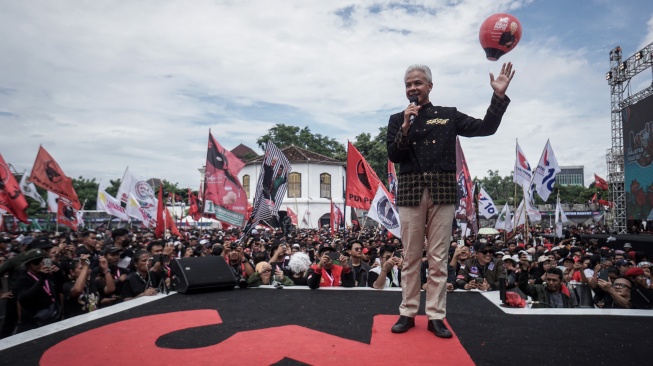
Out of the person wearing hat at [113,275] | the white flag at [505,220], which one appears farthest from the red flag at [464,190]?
the person wearing hat at [113,275]

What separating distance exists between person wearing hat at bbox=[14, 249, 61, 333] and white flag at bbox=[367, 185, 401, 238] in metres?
7.22

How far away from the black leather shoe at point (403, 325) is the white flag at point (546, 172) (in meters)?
13.3

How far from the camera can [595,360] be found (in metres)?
2.42

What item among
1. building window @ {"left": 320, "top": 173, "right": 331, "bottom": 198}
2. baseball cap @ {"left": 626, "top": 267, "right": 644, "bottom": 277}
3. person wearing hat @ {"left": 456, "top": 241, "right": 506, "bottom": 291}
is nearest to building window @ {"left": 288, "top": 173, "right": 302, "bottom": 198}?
building window @ {"left": 320, "top": 173, "right": 331, "bottom": 198}

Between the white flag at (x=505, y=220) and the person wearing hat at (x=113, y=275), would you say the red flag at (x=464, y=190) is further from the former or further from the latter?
the person wearing hat at (x=113, y=275)

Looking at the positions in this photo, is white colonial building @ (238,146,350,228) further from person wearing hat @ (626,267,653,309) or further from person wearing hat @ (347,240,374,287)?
person wearing hat @ (626,267,653,309)

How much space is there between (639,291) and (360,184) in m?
7.04

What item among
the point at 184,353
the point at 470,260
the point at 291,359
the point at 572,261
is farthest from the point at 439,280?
the point at 572,261

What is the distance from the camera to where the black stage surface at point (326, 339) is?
8.29 feet

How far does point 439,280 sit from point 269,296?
6.45 ft

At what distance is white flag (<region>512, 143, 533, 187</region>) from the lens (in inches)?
607

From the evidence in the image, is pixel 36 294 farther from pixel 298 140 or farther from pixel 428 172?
pixel 298 140

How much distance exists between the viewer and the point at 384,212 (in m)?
11.5

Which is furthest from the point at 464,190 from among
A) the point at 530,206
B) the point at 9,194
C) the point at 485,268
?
the point at 9,194
